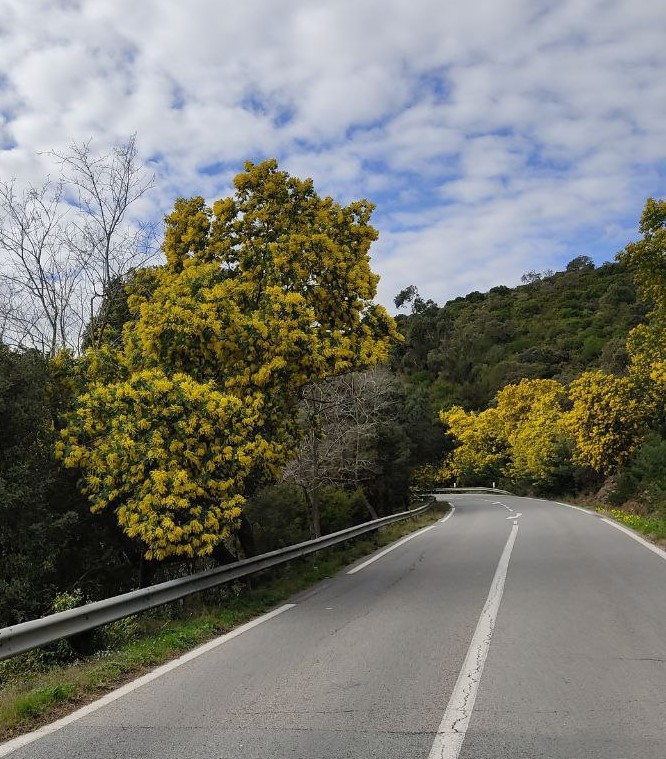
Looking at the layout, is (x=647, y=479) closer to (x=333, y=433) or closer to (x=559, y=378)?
(x=333, y=433)

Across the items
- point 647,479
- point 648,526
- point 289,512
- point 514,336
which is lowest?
point 648,526

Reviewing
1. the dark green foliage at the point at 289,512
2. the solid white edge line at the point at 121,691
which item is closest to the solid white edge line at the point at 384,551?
the dark green foliage at the point at 289,512

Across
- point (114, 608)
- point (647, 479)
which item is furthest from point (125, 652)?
point (647, 479)

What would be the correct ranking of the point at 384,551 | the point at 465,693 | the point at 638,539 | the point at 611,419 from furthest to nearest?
the point at 611,419
the point at 638,539
the point at 384,551
the point at 465,693

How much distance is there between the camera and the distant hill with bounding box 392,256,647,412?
72.8 metres

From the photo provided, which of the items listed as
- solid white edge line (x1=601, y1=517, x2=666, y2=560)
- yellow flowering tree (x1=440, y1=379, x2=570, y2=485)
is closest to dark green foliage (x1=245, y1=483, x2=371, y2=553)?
solid white edge line (x1=601, y1=517, x2=666, y2=560)

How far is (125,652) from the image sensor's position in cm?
716

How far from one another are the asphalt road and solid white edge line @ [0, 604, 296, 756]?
2.1 inches

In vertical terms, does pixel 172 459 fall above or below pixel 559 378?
below

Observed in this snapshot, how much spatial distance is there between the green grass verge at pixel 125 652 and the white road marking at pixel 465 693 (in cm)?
292

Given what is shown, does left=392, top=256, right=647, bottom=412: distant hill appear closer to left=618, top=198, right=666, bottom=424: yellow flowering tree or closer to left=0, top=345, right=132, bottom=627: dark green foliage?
left=618, top=198, right=666, bottom=424: yellow flowering tree

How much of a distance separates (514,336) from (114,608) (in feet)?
277

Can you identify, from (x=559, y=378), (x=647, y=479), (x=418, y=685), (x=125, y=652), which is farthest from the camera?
(x=559, y=378)

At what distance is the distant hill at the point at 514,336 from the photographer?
7281cm
